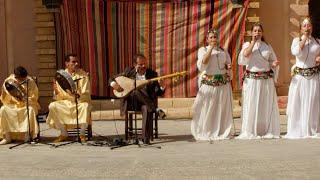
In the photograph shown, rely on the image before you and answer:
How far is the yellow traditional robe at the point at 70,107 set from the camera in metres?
8.99

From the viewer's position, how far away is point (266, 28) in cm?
1339

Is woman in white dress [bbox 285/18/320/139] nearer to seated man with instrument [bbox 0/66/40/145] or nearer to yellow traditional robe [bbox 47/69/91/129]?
yellow traditional robe [bbox 47/69/91/129]

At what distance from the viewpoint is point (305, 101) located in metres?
9.06

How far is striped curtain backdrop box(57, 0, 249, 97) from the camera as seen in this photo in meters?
12.6

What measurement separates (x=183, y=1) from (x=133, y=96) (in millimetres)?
4473

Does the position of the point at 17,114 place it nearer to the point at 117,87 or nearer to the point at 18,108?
the point at 18,108

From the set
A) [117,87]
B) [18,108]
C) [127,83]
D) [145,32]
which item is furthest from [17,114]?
[145,32]

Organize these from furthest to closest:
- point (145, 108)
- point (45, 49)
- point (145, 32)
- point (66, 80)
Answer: point (45, 49), point (145, 32), point (145, 108), point (66, 80)

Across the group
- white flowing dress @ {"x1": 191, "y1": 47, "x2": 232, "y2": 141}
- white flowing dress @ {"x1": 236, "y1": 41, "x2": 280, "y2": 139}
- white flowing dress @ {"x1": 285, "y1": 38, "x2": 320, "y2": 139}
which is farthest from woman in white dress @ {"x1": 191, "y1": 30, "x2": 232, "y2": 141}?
white flowing dress @ {"x1": 285, "y1": 38, "x2": 320, "y2": 139}

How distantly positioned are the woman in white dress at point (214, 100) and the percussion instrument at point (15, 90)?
2768 mm

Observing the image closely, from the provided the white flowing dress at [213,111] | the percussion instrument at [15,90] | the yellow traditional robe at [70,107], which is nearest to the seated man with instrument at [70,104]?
the yellow traditional robe at [70,107]

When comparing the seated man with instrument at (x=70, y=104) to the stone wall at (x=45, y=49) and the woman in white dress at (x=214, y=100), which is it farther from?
the stone wall at (x=45, y=49)

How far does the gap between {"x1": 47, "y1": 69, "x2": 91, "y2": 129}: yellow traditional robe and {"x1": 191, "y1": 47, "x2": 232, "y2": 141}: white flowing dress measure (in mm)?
1762

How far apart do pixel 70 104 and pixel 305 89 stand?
12.4ft
